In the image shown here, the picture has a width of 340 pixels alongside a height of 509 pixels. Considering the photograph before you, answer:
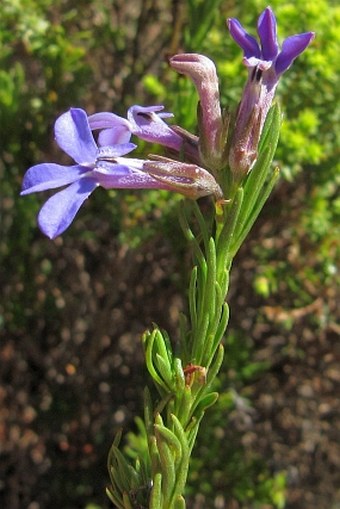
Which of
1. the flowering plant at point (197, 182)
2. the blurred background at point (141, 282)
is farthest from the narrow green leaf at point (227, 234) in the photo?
the blurred background at point (141, 282)

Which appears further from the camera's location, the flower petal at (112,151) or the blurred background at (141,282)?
the blurred background at (141,282)

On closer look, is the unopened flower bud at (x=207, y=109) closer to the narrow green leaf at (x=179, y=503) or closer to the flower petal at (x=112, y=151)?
the flower petal at (x=112, y=151)

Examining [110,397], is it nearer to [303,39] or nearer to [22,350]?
[22,350]

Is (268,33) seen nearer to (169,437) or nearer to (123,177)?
(123,177)

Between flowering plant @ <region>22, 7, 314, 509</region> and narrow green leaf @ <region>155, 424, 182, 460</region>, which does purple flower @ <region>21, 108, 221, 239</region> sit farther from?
narrow green leaf @ <region>155, 424, 182, 460</region>

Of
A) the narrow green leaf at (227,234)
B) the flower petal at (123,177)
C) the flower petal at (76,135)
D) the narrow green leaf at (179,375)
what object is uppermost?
the flower petal at (76,135)

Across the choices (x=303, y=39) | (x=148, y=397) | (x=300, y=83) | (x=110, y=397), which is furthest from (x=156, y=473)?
(x=110, y=397)
